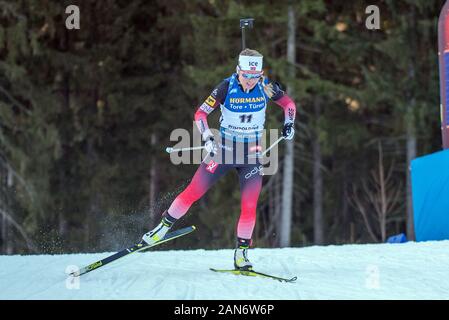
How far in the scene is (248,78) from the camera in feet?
A: 20.0

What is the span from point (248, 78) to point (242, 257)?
1576 mm

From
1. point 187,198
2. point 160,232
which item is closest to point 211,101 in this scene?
point 187,198

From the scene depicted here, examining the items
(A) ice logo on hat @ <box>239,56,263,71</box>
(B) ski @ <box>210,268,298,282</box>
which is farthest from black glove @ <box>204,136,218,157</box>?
(B) ski @ <box>210,268,298,282</box>

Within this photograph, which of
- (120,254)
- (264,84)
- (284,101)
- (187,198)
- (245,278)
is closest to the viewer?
(245,278)

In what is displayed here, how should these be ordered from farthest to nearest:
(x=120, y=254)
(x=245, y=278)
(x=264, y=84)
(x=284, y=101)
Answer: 1. (x=284, y=101)
2. (x=264, y=84)
3. (x=120, y=254)
4. (x=245, y=278)

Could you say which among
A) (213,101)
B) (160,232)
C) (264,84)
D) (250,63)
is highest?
(250,63)

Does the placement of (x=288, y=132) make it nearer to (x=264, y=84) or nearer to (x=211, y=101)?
(x=264, y=84)

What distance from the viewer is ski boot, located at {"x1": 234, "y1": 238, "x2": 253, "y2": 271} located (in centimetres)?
611

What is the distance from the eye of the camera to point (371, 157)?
2175 centimetres

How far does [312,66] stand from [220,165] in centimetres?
1418

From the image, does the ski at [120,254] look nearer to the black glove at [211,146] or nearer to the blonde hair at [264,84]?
the black glove at [211,146]

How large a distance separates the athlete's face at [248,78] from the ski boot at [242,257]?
1.37 meters
